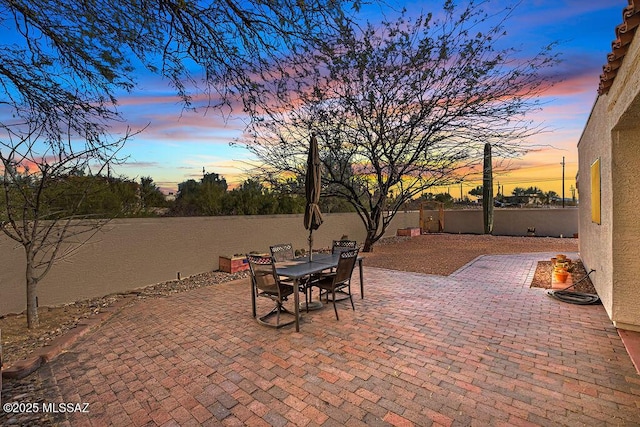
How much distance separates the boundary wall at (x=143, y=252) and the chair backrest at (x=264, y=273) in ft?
10.9

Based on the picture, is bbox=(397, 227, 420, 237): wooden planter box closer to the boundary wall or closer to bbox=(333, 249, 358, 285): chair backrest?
the boundary wall

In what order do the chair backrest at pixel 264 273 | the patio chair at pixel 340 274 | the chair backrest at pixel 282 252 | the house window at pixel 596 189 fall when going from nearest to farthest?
the chair backrest at pixel 264 273
the patio chair at pixel 340 274
the house window at pixel 596 189
the chair backrest at pixel 282 252

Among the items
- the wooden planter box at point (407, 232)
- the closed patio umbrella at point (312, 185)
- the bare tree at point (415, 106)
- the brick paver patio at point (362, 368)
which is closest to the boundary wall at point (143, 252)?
the brick paver patio at point (362, 368)

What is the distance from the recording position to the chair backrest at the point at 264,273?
12.7ft

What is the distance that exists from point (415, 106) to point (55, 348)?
8.79m

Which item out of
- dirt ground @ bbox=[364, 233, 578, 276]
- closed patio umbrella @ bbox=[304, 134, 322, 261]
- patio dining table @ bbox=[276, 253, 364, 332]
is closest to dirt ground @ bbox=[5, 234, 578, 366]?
dirt ground @ bbox=[364, 233, 578, 276]

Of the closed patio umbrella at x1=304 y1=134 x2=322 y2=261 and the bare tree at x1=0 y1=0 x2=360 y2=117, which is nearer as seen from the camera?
the bare tree at x1=0 y1=0 x2=360 y2=117

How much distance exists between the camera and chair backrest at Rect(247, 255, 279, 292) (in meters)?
3.86

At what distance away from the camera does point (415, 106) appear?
28.4 ft

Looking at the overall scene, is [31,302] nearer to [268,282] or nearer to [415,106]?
[268,282]

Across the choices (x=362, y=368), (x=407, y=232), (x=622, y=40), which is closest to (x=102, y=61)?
(x=362, y=368)

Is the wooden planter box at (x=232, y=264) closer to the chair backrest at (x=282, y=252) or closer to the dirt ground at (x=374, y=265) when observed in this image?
the dirt ground at (x=374, y=265)

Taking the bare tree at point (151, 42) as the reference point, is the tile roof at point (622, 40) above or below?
below

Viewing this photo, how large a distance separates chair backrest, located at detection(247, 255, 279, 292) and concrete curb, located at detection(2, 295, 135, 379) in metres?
2.12
